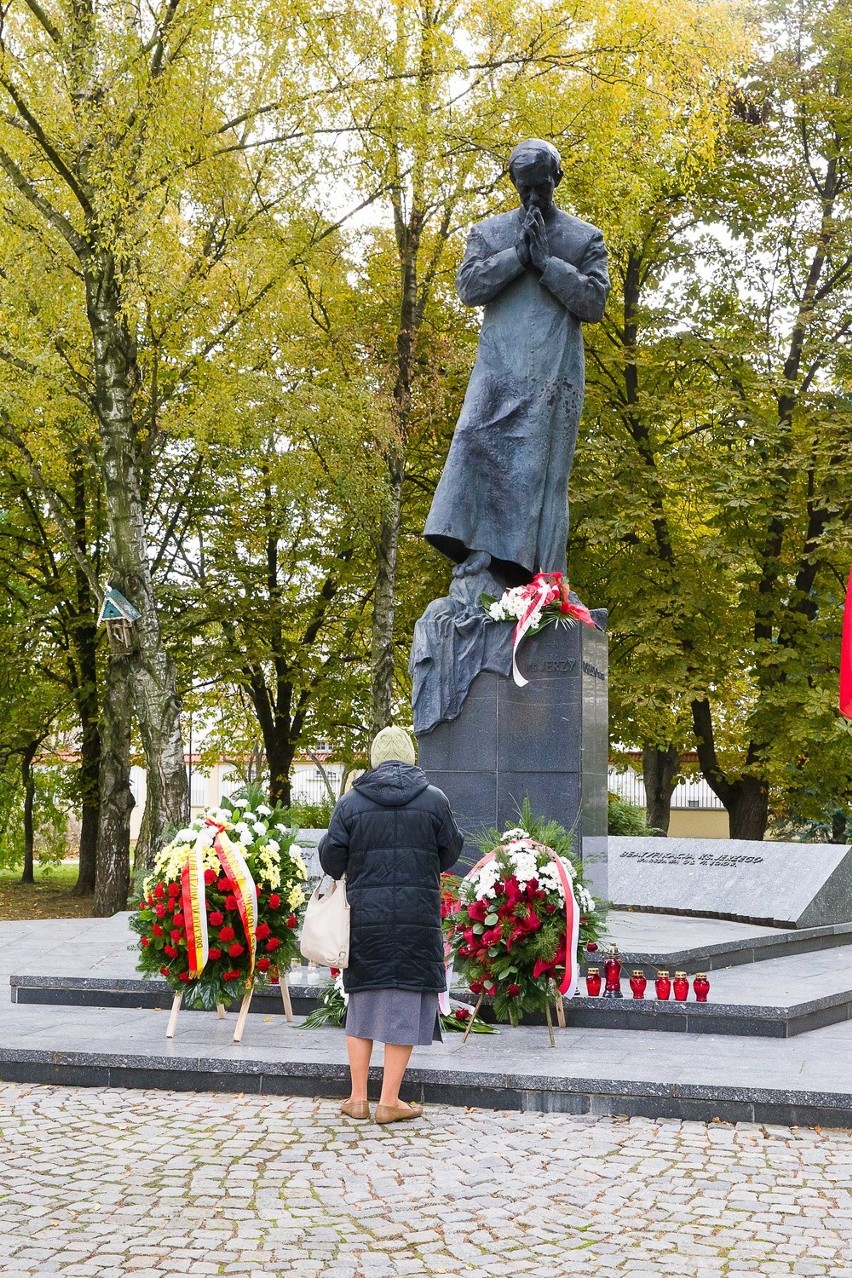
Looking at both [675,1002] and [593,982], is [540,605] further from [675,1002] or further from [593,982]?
[675,1002]

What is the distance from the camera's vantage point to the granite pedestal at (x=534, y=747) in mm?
8945

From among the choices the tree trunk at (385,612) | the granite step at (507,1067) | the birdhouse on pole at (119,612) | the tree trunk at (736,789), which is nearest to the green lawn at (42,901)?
the tree trunk at (385,612)

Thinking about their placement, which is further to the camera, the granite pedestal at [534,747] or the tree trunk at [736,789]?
the tree trunk at [736,789]

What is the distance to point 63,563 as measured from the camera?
20.9m

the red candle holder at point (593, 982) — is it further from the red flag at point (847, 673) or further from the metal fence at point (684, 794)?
the metal fence at point (684, 794)

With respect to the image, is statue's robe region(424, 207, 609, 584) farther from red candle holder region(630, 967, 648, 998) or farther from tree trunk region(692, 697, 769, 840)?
tree trunk region(692, 697, 769, 840)

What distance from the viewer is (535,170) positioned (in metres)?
9.34

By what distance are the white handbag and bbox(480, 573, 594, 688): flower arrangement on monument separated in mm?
3103

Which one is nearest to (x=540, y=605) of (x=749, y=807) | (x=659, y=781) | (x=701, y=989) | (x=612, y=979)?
(x=612, y=979)

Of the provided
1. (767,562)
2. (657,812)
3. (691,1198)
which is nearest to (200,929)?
(691,1198)

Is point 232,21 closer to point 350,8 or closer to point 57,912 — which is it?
point 350,8

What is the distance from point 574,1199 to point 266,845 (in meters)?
2.86

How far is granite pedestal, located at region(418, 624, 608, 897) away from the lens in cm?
895

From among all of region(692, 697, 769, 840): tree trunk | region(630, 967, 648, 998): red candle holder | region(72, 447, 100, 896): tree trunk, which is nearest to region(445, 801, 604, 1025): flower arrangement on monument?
region(630, 967, 648, 998): red candle holder
